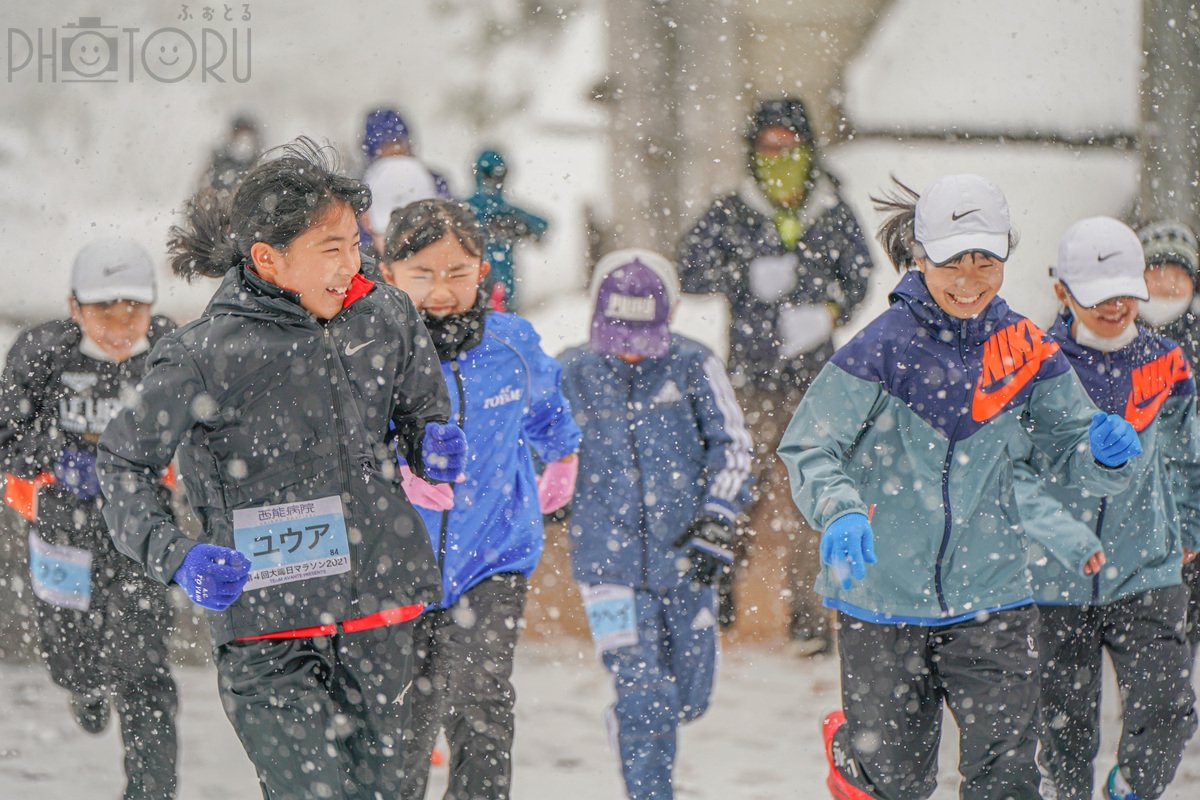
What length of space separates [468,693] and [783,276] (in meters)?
3.25

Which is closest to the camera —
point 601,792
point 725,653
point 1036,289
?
point 601,792

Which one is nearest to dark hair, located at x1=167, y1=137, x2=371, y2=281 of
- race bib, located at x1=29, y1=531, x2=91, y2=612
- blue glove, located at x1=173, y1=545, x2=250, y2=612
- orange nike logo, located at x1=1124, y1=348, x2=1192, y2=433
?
blue glove, located at x1=173, y1=545, x2=250, y2=612

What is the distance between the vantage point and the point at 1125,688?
4.90 metres

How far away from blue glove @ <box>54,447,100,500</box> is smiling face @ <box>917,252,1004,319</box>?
99.9 inches

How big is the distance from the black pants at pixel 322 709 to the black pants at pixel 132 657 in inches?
55.2

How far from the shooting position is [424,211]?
15.8ft

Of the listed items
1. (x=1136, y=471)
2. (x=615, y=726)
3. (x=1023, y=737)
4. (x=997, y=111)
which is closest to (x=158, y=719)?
(x=615, y=726)

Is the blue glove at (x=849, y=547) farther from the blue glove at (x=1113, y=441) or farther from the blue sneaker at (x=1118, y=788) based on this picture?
the blue sneaker at (x=1118, y=788)

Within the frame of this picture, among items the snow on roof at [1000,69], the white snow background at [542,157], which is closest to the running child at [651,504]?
the white snow background at [542,157]

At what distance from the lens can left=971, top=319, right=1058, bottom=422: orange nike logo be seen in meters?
4.13

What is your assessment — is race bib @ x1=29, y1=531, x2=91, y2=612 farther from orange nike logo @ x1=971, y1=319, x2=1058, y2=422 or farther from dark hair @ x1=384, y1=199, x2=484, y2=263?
orange nike logo @ x1=971, y1=319, x2=1058, y2=422

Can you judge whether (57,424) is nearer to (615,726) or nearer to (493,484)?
(493,484)

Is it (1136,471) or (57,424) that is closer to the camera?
(1136,471)

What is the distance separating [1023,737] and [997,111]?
6496 mm
